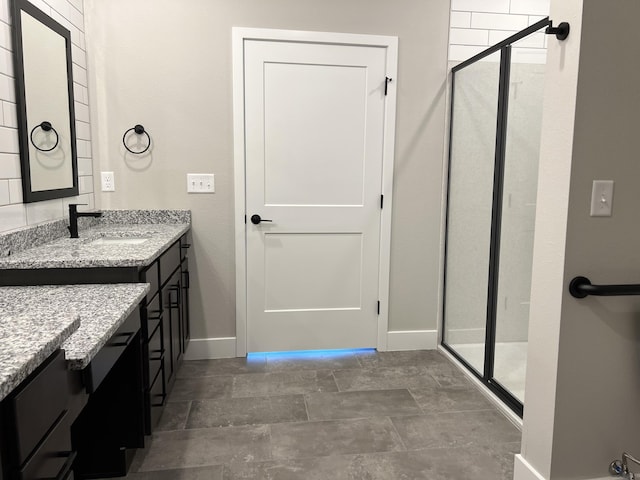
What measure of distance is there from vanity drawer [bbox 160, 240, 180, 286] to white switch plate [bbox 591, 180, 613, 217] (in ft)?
5.70

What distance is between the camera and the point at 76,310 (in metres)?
1.44

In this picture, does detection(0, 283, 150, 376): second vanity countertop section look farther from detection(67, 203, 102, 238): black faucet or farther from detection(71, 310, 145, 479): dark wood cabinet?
detection(67, 203, 102, 238): black faucet

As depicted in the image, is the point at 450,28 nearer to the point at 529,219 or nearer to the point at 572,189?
the point at 529,219

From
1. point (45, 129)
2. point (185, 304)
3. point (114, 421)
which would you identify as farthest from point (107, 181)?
point (114, 421)

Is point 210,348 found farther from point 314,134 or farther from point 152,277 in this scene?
point 314,134

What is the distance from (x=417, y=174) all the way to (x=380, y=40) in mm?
872

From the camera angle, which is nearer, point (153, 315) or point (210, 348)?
point (153, 315)

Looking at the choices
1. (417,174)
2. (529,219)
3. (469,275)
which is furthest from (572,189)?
(417,174)

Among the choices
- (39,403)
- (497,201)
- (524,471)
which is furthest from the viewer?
(497,201)

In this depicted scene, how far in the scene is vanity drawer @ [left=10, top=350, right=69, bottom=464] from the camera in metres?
0.88

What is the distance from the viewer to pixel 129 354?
189 centimetres

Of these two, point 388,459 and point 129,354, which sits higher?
point 129,354

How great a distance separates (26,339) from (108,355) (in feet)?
1.50

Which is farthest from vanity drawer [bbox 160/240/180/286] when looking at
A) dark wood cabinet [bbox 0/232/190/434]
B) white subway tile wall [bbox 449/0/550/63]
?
white subway tile wall [bbox 449/0/550/63]
